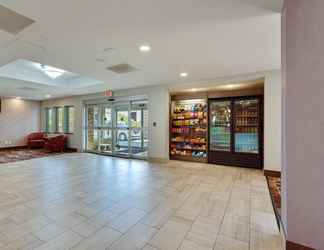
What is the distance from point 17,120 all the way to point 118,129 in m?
5.96

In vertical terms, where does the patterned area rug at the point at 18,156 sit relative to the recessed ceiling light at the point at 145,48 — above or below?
below

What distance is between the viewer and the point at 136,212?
248 cm

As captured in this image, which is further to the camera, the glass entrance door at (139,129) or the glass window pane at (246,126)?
the glass entrance door at (139,129)

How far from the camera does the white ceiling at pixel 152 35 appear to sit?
6.52 ft

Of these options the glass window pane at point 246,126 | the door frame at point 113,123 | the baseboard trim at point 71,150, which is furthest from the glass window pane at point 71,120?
the glass window pane at point 246,126

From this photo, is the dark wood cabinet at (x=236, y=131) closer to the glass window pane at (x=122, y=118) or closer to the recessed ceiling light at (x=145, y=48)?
the recessed ceiling light at (x=145, y=48)

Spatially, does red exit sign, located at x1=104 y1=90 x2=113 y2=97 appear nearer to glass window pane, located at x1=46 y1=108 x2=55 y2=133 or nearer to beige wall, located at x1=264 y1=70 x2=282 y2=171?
glass window pane, located at x1=46 y1=108 x2=55 y2=133

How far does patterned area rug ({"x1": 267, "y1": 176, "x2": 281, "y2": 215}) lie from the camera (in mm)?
2805

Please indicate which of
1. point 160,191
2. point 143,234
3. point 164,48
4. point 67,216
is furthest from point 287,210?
point 164,48

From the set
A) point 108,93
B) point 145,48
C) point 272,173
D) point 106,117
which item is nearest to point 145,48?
point 145,48

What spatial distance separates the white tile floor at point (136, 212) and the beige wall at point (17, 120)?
5.60 m

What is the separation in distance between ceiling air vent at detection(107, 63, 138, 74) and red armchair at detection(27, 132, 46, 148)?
23.3 feet

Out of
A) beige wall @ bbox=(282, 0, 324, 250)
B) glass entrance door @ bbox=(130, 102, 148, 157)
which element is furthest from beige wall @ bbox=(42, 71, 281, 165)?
beige wall @ bbox=(282, 0, 324, 250)

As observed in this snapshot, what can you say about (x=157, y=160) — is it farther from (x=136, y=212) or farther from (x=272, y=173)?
(x=136, y=212)
